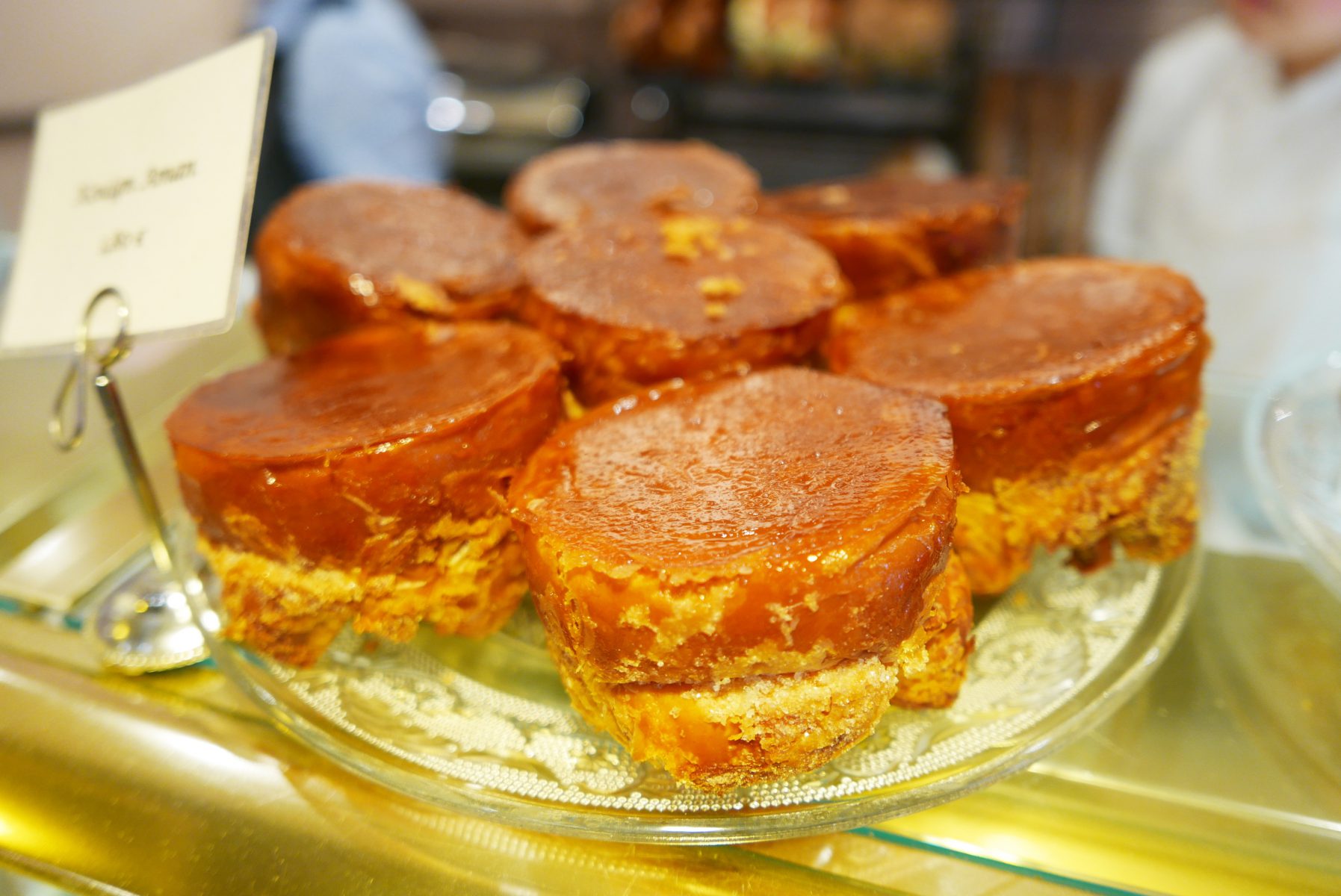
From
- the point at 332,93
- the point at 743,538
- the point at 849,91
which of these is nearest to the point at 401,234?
the point at 743,538

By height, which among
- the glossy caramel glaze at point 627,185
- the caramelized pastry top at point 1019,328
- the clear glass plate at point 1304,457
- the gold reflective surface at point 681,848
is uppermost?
the glossy caramel glaze at point 627,185

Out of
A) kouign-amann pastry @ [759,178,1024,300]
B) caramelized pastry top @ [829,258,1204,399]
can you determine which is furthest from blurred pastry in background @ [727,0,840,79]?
caramelized pastry top @ [829,258,1204,399]

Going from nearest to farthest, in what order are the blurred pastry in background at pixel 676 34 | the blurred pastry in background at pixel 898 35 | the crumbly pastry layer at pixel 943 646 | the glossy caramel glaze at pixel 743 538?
the glossy caramel glaze at pixel 743 538 → the crumbly pastry layer at pixel 943 646 → the blurred pastry in background at pixel 898 35 → the blurred pastry in background at pixel 676 34

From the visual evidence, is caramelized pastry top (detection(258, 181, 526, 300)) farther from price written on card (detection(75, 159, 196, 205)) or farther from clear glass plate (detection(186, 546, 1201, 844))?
clear glass plate (detection(186, 546, 1201, 844))

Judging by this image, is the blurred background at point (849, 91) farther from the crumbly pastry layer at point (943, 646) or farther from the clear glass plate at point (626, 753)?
the crumbly pastry layer at point (943, 646)

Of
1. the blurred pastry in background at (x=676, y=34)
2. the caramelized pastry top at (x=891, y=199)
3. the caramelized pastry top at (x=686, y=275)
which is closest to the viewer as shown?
the caramelized pastry top at (x=686, y=275)

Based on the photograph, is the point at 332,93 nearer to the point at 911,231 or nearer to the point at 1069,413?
the point at 911,231

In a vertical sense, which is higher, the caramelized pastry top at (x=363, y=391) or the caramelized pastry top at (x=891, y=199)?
the caramelized pastry top at (x=891, y=199)

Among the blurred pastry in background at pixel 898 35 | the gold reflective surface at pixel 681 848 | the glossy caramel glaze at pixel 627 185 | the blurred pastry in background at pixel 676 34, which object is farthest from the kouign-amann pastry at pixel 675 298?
the blurred pastry in background at pixel 676 34
